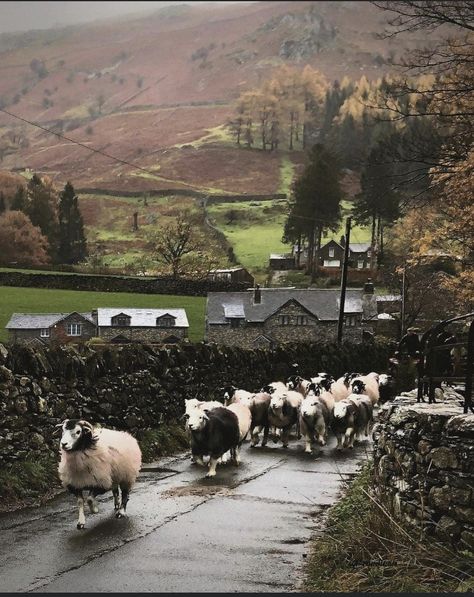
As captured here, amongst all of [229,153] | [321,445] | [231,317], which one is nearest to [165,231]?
[231,317]

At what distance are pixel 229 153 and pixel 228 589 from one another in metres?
76.3

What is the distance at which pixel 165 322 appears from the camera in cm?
3412

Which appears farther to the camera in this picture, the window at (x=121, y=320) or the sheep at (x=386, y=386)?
the window at (x=121, y=320)

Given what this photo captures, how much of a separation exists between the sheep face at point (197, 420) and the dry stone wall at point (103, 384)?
73.6 inches

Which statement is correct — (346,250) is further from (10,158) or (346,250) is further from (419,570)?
(419,570)

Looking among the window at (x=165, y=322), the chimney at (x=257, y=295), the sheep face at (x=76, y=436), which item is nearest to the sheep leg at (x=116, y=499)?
the sheep face at (x=76, y=436)

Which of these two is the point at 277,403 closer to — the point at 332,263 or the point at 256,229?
the point at 332,263

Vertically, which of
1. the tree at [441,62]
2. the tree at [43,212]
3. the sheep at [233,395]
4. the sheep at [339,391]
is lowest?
the sheep at [339,391]

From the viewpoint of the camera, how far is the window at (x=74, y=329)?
101ft

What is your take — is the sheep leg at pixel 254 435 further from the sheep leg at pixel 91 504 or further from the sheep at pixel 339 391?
the sheep leg at pixel 91 504

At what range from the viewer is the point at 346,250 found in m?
35.9

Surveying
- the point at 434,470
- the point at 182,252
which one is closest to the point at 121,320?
the point at 182,252

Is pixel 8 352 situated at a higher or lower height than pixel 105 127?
lower

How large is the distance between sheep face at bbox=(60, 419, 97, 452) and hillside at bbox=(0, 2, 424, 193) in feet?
17.0
